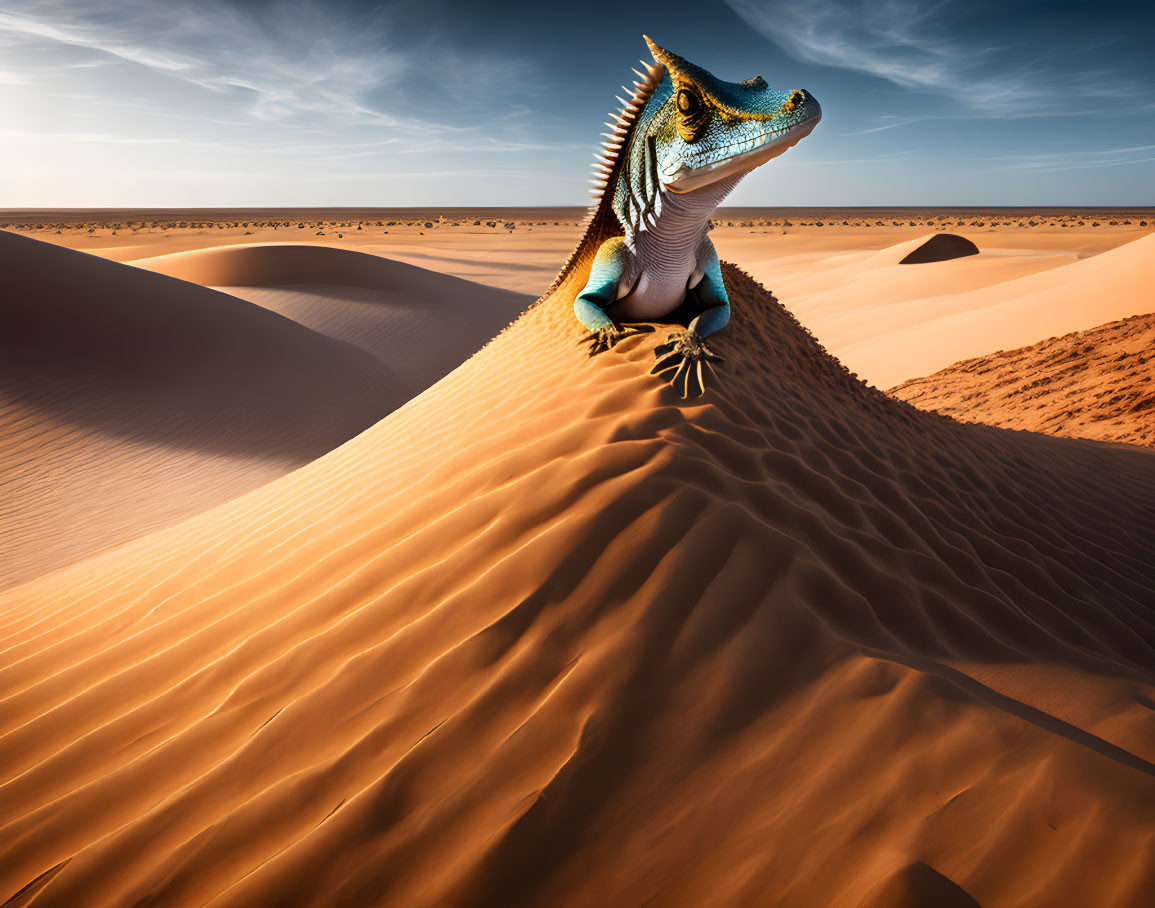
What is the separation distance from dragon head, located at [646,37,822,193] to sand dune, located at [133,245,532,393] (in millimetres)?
12020

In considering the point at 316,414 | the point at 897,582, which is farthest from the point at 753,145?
the point at 316,414

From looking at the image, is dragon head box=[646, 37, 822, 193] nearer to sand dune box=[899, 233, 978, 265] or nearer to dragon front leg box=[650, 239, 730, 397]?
dragon front leg box=[650, 239, 730, 397]

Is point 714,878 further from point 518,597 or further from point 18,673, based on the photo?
point 18,673

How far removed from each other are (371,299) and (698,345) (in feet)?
58.7

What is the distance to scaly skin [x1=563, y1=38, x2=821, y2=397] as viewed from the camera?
2.91 meters

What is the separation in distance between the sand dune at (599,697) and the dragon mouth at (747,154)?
0.91 metres

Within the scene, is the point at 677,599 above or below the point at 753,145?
below

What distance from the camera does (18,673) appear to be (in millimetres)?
2734

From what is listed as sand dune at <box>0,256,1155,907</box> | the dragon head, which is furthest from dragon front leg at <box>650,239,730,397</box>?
the dragon head

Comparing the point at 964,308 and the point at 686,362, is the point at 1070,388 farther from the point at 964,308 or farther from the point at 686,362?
the point at 686,362

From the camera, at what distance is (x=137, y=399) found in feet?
34.1

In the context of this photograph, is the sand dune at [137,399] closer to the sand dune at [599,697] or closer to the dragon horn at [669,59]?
the sand dune at [599,697]

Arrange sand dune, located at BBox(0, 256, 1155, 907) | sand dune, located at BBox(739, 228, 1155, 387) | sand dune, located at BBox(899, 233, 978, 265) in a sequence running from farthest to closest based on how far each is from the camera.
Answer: sand dune, located at BBox(899, 233, 978, 265) < sand dune, located at BBox(739, 228, 1155, 387) < sand dune, located at BBox(0, 256, 1155, 907)

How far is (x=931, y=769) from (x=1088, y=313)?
11538 mm
